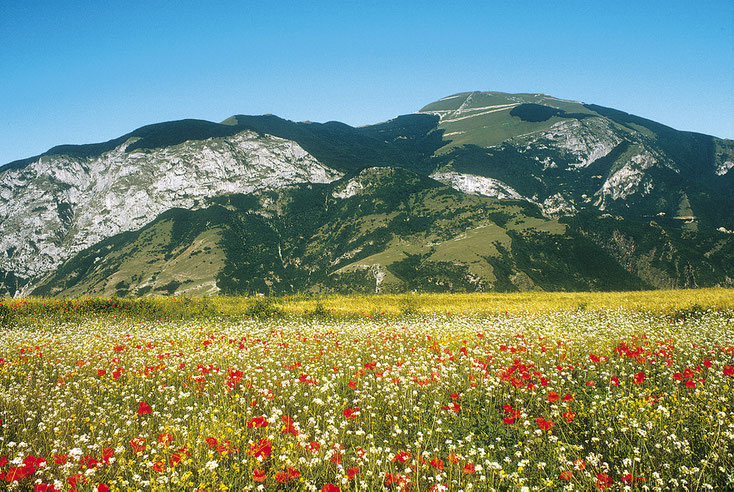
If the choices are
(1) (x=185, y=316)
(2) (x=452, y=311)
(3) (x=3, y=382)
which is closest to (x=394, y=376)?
(3) (x=3, y=382)

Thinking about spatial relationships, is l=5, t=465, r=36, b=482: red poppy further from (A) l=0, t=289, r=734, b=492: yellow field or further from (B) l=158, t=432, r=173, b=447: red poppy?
(B) l=158, t=432, r=173, b=447: red poppy

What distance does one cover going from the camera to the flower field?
547 cm

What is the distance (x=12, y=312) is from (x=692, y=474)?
104ft

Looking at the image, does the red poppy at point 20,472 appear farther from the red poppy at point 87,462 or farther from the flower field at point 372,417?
the red poppy at point 87,462

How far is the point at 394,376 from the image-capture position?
361 inches

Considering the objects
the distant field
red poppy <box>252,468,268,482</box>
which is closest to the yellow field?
red poppy <box>252,468,268,482</box>

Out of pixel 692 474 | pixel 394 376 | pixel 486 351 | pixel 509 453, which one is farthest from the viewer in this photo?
pixel 486 351

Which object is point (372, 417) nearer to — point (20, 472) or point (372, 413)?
point (372, 413)

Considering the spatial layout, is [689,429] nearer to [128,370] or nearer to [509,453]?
[509,453]

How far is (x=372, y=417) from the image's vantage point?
759 cm

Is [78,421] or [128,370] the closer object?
[78,421]

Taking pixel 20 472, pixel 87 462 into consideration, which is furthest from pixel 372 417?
pixel 20 472

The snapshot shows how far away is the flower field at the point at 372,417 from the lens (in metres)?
5.47

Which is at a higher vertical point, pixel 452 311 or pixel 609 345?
pixel 609 345
